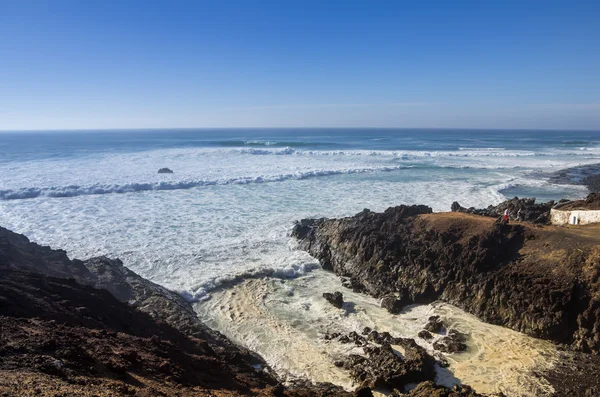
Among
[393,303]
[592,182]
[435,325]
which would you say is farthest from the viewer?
[592,182]

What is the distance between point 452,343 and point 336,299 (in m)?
3.34

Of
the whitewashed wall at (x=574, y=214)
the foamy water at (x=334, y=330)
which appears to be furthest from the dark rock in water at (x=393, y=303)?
the whitewashed wall at (x=574, y=214)

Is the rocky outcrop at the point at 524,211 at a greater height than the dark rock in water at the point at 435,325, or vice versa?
the rocky outcrop at the point at 524,211

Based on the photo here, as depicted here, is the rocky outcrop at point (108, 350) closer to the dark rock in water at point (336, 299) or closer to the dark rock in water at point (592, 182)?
the dark rock in water at point (336, 299)

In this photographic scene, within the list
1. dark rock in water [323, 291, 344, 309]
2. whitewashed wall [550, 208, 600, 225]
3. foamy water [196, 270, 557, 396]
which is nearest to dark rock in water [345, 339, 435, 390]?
foamy water [196, 270, 557, 396]

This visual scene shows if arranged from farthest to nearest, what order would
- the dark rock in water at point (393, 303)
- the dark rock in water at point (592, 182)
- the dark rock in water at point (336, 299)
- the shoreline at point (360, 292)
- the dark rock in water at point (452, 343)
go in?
1. the dark rock in water at point (592, 182)
2. the dark rock in water at point (336, 299)
3. the dark rock in water at point (393, 303)
4. the dark rock in water at point (452, 343)
5. the shoreline at point (360, 292)

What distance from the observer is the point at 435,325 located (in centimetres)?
974

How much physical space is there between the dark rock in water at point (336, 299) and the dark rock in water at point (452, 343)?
2887 millimetres

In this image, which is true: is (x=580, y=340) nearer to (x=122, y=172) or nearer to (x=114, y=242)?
(x=114, y=242)

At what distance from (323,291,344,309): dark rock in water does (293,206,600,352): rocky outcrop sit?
1.33m

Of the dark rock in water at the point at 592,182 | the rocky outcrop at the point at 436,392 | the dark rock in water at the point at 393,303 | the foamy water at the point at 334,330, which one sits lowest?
the foamy water at the point at 334,330

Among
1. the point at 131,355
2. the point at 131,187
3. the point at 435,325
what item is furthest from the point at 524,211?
the point at 131,187

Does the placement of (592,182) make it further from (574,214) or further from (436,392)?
(436,392)

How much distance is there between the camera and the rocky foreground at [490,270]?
893 cm
